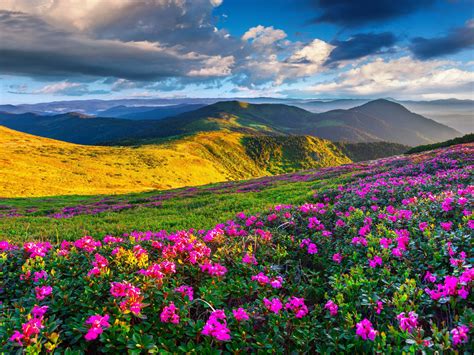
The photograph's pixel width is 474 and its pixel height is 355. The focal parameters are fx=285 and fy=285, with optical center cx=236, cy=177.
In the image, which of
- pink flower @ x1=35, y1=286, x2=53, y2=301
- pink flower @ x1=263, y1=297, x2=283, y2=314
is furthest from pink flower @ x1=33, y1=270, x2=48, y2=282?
pink flower @ x1=263, y1=297, x2=283, y2=314

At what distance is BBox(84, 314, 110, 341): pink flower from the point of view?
11.2 feet

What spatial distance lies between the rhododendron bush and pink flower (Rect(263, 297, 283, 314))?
2 centimetres

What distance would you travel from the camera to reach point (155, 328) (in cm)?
395

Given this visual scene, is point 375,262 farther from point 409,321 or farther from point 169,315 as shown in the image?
point 169,315

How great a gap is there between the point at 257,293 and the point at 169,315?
1731 millimetres

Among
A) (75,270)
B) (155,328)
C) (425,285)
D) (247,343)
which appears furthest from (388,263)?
(75,270)

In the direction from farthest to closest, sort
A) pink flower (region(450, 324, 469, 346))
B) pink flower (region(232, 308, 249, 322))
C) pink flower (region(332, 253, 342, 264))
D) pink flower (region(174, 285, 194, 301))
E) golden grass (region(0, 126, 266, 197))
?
golden grass (region(0, 126, 266, 197)) < pink flower (region(332, 253, 342, 264)) < pink flower (region(174, 285, 194, 301)) < pink flower (region(232, 308, 249, 322)) < pink flower (region(450, 324, 469, 346))

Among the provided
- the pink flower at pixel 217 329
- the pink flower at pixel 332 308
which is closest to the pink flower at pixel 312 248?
the pink flower at pixel 332 308

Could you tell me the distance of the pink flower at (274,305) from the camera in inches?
165

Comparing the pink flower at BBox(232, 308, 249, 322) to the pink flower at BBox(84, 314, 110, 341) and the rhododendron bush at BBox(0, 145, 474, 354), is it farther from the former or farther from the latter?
the pink flower at BBox(84, 314, 110, 341)

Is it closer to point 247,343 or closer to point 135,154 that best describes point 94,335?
point 247,343

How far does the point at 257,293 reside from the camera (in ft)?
16.7

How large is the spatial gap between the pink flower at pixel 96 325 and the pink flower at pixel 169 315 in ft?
2.32

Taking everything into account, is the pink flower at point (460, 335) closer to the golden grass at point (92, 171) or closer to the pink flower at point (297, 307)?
the pink flower at point (297, 307)
